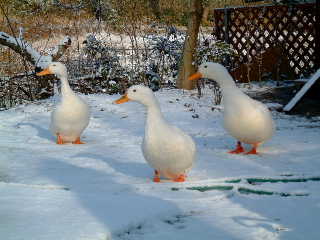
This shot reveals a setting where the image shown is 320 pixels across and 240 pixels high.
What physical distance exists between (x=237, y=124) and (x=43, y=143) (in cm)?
238

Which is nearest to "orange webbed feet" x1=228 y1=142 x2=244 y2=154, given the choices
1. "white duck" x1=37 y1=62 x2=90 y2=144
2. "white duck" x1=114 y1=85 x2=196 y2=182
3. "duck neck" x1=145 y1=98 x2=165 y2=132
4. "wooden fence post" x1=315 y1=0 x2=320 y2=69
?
"white duck" x1=114 y1=85 x2=196 y2=182

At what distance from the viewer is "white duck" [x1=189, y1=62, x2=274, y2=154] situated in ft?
15.9

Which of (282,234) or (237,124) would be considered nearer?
(282,234)

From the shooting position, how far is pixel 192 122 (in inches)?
270

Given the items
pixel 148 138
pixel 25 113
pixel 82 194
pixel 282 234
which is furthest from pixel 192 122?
pixel 282 234

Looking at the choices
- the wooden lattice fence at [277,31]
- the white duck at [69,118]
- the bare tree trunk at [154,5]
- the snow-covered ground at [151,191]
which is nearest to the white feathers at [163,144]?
the snow-covered ground at [151,191]

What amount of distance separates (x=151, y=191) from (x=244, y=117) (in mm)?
1558

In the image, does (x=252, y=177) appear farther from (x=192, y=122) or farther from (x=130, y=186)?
(x=192, y=122)

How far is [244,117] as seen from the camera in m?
4.84

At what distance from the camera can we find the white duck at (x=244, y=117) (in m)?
4.84

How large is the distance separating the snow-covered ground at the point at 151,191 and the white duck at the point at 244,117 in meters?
0.21

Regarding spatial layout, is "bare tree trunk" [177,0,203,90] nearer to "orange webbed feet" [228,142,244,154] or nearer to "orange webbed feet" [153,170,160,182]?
"orange webbed feet" [228,142,244,154]

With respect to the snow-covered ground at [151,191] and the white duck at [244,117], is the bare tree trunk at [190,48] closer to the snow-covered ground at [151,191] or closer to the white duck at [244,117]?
the snow-covered ground at [151,191]

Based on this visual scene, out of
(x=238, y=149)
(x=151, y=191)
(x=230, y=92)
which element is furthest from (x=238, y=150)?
(x=151, y=191)
